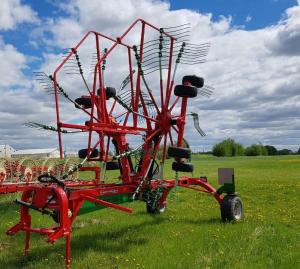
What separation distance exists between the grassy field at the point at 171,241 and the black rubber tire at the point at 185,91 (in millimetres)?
3160

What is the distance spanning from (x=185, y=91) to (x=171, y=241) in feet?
10.7

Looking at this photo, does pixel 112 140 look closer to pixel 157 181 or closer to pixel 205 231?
pixel 157 181

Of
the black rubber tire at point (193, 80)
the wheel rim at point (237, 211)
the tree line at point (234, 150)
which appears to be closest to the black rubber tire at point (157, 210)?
the wheel rim at point (237, 211)

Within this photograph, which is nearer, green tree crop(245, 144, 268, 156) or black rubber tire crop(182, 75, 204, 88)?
black rubber tire crop(182, 75, 204, 88)

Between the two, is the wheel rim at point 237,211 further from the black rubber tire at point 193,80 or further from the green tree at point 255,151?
the green tree at point 255,151

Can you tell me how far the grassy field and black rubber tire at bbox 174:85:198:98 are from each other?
3.16 meters

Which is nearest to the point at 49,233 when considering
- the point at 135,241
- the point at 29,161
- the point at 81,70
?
the point at 135,241

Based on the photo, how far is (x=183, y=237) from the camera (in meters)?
10.6

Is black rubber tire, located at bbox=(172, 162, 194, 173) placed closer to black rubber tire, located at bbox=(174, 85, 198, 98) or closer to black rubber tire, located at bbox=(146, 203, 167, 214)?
black rubber tire, located at bbox=(174, 85, 198, 98)

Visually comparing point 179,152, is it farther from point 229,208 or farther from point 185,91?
point 229,208

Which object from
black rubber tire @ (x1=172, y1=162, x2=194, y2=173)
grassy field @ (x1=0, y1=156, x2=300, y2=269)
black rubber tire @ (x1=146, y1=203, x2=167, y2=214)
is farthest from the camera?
black rubber tire @ (x1=146, y1=203, x2=167, y2=214)

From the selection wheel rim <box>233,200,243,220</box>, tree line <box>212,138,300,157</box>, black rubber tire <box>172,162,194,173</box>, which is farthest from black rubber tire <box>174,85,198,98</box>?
tree line <box>212,138,300,157</box>

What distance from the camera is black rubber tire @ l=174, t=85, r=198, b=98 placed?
34.3 feet

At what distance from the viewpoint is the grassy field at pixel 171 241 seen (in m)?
8.63
